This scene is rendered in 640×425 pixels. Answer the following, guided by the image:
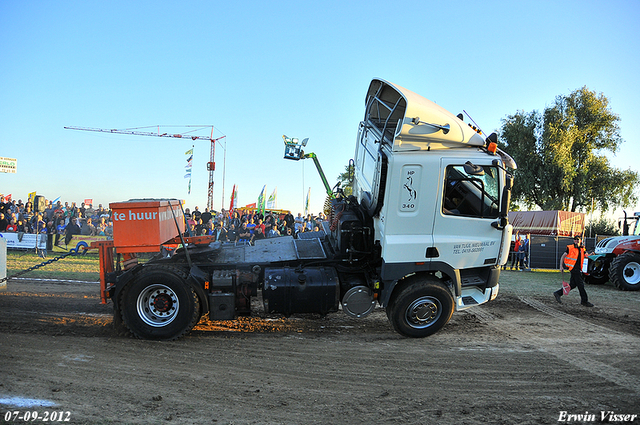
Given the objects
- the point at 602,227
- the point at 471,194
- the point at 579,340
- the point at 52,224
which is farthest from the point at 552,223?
the point at 52,224

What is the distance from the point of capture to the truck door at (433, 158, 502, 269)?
21.1 feet

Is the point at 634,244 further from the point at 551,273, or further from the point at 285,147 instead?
the point at 285,147

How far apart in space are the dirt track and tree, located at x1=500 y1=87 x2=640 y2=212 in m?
31.3

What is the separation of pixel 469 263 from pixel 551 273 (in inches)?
582

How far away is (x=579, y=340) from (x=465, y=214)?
3.05 metres

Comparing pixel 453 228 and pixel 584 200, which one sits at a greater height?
pixel 584 200

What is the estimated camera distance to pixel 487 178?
654cm

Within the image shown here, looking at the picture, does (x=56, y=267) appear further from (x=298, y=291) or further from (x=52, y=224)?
(x=298, y=291)

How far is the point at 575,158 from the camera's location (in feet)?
119

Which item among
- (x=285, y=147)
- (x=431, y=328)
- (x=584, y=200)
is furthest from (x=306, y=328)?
→ (x=584, y=200)

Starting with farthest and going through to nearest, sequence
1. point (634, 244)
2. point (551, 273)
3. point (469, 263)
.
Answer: point (551, 273) < point (634, 244) < point (469, 263)

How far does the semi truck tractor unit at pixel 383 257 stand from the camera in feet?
20.2

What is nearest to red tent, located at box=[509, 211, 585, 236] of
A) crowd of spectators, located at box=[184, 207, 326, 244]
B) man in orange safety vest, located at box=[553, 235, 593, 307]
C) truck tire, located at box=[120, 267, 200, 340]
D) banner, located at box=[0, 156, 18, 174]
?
crowd of spectators, located at box=[184, 207, 326, 244]

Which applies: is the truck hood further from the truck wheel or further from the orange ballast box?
the orange ballast box
